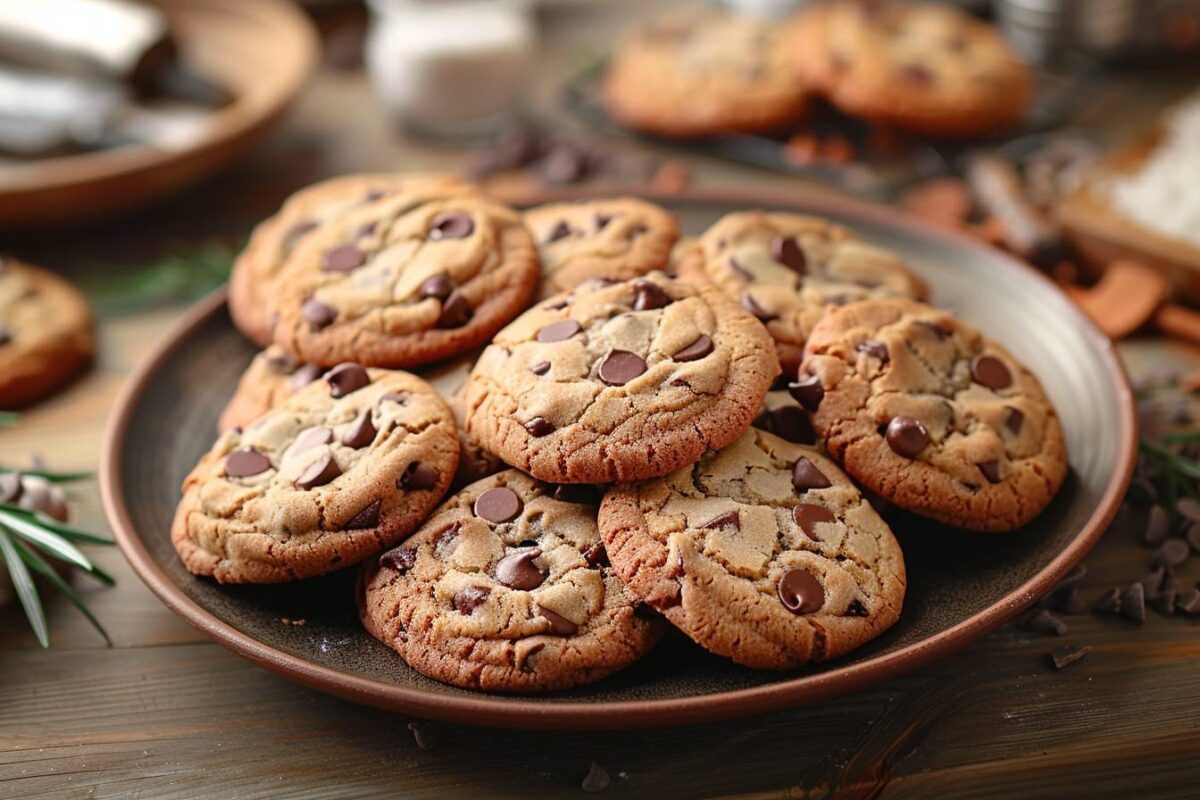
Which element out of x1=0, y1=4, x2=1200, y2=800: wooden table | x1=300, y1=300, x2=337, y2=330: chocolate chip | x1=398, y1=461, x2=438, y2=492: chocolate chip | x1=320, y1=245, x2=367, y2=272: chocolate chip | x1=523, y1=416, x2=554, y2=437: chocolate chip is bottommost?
x1=0, y1=4, x2=1200, y2=800: wooden table

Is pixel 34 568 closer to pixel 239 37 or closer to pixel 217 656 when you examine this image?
pixel 217 656

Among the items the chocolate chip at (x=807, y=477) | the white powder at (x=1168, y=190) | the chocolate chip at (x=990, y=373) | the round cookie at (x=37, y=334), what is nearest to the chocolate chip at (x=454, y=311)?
the chocolate chip at (x=807, y=477)

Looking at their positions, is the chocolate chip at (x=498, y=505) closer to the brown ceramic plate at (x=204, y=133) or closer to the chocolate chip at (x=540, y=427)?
the chocolate chip at (x=540, y=427)

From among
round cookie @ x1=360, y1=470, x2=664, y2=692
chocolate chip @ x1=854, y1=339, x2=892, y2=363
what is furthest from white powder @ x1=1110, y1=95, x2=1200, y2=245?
round cookie @ x1=360, y1=470, x2=664, y2=692

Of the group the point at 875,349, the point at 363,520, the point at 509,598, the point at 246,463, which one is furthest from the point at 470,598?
the point at 875,349

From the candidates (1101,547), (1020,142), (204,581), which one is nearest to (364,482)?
(204,581)

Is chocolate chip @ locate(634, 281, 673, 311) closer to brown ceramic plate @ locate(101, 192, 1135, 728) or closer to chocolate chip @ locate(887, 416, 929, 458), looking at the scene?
chocolate chip @ locate(887, 416, 929, 458)

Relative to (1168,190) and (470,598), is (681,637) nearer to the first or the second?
(470,598)
